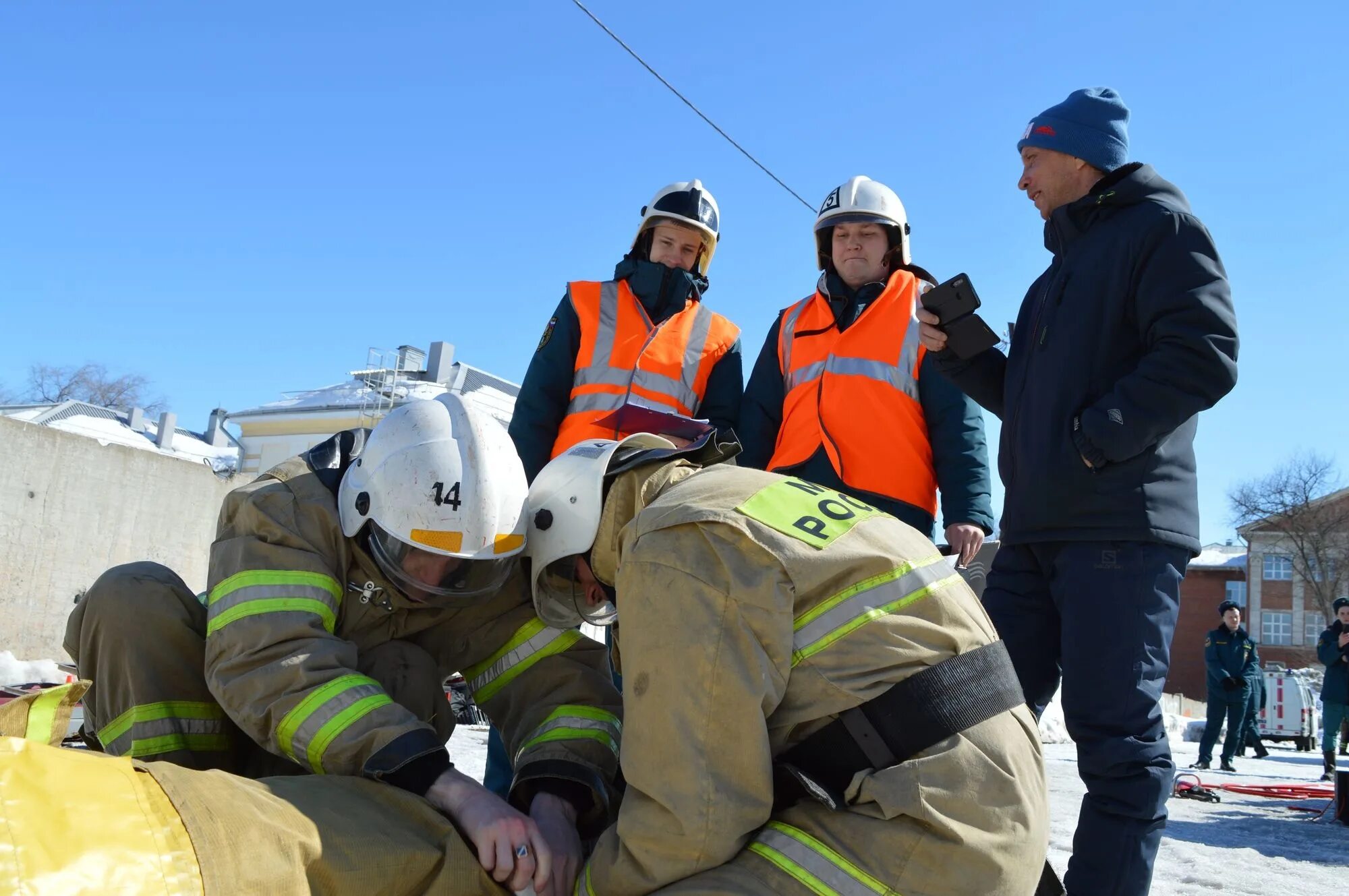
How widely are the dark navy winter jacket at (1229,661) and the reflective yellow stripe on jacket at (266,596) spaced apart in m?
11.0

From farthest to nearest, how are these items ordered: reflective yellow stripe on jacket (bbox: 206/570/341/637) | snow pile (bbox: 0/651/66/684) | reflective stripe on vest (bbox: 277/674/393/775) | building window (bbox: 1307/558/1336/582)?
building window (bbox: 1307/558/1336/582) < snow pile (bbox: 0/651/66/684) < reflective yellow stripe on jacket (bbox: 206/570/341/637) < reflective stripe on vest (bbox: 277/674/393/775)

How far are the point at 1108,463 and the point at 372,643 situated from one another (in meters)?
1.90

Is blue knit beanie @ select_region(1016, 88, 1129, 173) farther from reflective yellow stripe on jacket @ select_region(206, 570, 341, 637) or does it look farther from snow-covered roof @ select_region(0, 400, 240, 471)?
snow-covered roof @ select_region(0, 400, 240, 471)

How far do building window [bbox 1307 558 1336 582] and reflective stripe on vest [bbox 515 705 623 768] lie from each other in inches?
1817

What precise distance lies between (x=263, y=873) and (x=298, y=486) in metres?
1.15

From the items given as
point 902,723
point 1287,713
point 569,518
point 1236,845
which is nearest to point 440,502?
point 569,518

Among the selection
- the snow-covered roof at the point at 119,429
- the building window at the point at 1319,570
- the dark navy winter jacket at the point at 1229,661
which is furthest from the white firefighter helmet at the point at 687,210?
the building window at the point at 1319,570

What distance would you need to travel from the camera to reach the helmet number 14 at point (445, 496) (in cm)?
270

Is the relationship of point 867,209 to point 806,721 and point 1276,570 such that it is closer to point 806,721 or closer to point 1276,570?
point 806,721

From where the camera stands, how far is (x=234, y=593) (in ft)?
8.50

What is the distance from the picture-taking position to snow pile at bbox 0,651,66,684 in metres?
8.73

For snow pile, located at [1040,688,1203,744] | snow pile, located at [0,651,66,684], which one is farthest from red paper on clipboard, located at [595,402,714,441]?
snow pile, located at [1040,688,1203,744]

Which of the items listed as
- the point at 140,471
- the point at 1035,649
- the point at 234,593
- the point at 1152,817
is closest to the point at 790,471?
the point at 1035,649

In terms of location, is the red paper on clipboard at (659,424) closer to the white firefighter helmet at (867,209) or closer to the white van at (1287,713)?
the white firefighter helmet at (867,209)
